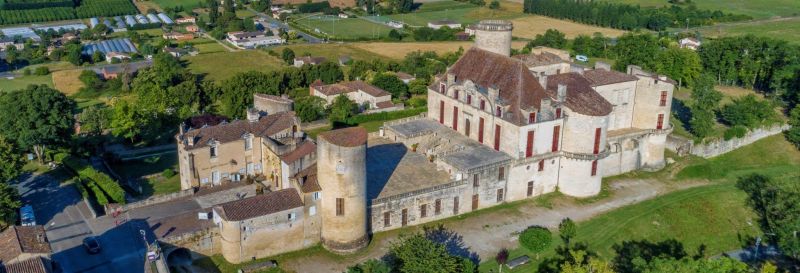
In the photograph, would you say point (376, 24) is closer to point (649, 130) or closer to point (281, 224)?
point (649, 130)

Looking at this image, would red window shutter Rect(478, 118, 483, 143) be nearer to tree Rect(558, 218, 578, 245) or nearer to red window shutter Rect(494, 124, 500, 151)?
red window shutter Rect(494, 124, 500, 151)

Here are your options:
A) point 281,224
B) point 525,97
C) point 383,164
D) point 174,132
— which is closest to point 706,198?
point 525,97

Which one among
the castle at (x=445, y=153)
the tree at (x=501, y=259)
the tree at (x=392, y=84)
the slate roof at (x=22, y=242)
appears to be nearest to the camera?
the slate roof at (x=22, y=242)

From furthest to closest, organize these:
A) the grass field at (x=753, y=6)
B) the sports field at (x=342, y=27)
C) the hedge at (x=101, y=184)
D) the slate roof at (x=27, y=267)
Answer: the grass field at (x=753, y=6), the sports field at (x=342, y=27), the hedge at (x=101, y=184), the slate roof at (x=27, y=267)

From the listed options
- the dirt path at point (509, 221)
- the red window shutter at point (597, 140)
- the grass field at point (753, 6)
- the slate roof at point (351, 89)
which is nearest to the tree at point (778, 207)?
the dirt path at point (509, 221)

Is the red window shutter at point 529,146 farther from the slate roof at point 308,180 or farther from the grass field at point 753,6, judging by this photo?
the grass field at point 753,6
